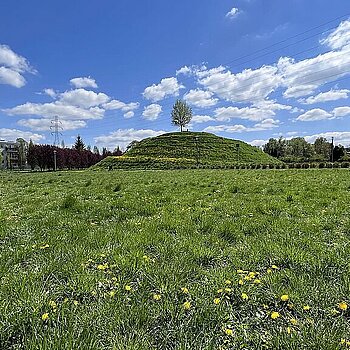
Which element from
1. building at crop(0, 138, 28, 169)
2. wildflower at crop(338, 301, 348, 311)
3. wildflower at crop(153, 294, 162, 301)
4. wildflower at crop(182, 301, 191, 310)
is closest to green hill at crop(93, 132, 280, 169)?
building at crop(0, 138, 28, 169)

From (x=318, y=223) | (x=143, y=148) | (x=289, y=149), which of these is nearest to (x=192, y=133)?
(x=143, y=148)

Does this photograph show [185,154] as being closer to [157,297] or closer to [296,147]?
[296,147]

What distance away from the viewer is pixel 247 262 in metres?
4.25

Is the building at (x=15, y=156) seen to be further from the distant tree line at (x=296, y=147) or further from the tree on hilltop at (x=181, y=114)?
the distant tree line at (x=296, y=147)

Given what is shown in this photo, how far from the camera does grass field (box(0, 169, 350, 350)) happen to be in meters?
2.61

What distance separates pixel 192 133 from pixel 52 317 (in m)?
106

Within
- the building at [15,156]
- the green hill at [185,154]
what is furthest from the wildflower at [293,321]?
the building at [15,156]

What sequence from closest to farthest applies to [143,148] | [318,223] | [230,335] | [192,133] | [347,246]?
[230,335] < [347,246] < [318,223] < [143,148] < [192,133]

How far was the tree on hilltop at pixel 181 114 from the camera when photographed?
110 m

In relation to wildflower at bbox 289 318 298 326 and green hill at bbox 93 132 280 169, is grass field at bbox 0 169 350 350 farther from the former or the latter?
green hill at bbox 93 132 280 169

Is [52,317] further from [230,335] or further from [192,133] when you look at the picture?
[192,133]

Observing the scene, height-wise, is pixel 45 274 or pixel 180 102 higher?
pixel 180 102

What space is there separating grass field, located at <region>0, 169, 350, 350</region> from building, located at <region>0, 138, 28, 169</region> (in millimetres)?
124976

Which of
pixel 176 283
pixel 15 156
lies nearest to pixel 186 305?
pixel 176 283
